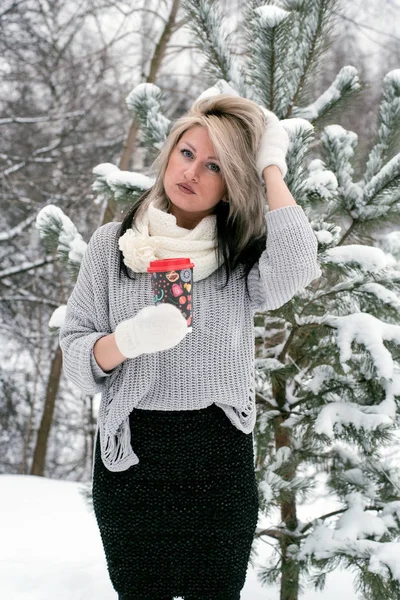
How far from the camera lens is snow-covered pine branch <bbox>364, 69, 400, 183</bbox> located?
1889mm

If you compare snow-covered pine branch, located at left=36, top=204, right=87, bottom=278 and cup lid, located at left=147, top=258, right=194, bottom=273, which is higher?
snow-covered pine branch, located at left=36, top=204, right=87, bottom=278

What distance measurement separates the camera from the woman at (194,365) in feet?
4.50

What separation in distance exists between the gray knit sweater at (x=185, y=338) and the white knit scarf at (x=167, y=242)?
0.06 metres

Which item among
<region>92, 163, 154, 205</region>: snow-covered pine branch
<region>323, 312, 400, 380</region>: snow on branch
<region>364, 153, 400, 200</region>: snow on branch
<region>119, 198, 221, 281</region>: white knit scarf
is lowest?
<region>323, 312, 400, 380</region>: snow on branch

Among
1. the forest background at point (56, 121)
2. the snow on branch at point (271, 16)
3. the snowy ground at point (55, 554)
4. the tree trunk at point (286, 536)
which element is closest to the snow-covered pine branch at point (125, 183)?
the snow on branch at point (271, 16)

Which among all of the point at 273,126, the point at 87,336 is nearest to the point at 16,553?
the point at 87,336

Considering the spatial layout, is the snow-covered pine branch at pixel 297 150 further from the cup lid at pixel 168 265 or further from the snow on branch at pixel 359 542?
the snow on branch at pixel 359 542

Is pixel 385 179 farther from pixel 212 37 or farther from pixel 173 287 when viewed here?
pixel 173 287

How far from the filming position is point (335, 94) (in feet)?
6.29

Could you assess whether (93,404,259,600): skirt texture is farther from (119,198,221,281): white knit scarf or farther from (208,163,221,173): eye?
(208,163,221,173): eye

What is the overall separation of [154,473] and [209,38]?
4.57 feet

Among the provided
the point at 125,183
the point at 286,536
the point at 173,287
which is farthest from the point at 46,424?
the point at 173,287

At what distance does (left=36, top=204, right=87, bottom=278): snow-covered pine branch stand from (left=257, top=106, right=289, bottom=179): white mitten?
0.74 meters

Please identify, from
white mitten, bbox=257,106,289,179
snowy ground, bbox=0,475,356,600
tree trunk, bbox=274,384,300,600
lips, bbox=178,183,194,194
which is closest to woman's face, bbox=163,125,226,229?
lips, bbox=178,183,194,194
